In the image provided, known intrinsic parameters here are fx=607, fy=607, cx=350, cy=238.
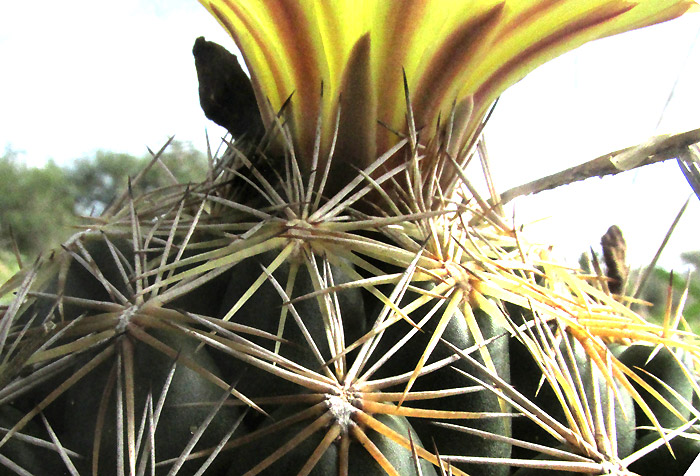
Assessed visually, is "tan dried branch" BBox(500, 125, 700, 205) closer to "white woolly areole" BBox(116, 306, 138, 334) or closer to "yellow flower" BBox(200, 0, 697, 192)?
"yellow flower" BBox(200, 0, 697, 192)

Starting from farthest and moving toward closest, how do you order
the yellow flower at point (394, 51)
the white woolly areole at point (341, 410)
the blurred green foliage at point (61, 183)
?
the blurred green foliage at point (61, 183) < the yellow flower at point (394, 51) < the white woolly areole at point (341, 410)

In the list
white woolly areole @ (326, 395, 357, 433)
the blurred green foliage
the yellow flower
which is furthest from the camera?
the blurred green foliage

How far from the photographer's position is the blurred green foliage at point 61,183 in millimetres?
1894

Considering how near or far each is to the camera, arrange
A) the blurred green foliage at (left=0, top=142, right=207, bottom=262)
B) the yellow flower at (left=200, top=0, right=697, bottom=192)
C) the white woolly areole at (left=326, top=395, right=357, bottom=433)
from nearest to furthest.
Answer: the white woolly areole at (left=326, top=395, right=357, bottom=433)
the yellow flower at (left=200, top=0, right=697, bottom=192)
the blurred green foliage at (left=0, top=142, right=207, bottom=262)

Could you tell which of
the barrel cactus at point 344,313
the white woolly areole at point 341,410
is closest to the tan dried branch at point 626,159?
the barrel cactus at point 344,313

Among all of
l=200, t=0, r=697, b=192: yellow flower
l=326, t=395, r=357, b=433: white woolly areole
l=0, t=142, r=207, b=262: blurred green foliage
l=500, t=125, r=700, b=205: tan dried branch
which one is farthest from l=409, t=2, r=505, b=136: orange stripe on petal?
l=0, t=142, r=207, b=262: blurred green foliage

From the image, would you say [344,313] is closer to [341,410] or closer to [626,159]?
[341,410]

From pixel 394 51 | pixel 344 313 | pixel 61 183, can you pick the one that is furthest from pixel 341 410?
pixel 61 183

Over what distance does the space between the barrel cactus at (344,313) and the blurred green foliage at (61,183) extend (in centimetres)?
88

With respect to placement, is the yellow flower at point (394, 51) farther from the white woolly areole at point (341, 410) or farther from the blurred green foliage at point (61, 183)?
the blurred green foliage at point (61, 183)

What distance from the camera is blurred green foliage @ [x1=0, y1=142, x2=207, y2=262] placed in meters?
1.89

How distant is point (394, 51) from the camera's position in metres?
0.57

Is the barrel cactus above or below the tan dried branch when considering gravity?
below

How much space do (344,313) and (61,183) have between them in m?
3.49
